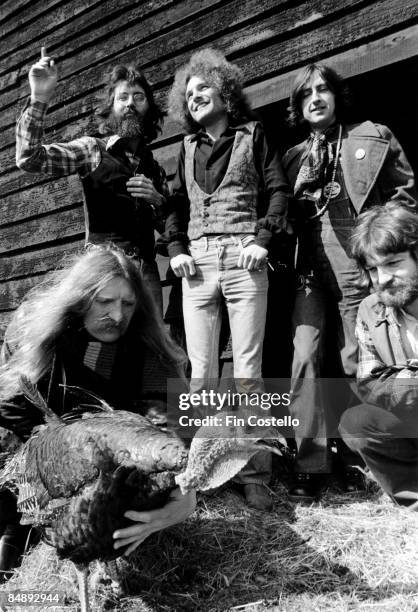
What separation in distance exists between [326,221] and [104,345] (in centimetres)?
135

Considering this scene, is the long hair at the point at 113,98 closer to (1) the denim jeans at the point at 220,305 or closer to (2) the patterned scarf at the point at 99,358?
(1) the denim jeans at the point at 220,305

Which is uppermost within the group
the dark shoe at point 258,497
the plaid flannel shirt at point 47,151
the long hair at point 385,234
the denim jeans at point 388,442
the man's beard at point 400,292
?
the plaid flannel shirt at point 47,151

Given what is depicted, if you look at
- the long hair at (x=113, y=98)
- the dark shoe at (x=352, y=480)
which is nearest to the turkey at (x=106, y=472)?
the dark shoe at (x=352, y=480)

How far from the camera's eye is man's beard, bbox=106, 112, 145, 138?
3.39 m

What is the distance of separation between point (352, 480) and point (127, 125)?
2375mm

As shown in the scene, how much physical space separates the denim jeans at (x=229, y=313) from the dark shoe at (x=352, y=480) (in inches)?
17.8

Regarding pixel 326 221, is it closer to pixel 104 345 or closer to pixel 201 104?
pixel 201 104

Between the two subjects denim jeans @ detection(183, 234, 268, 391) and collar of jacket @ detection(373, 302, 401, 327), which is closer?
collar of jacket @ detection(373, 302, 401, 327)

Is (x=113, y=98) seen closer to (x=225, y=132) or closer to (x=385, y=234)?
(x=225, y=132)

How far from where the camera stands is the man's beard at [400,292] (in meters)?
2.61

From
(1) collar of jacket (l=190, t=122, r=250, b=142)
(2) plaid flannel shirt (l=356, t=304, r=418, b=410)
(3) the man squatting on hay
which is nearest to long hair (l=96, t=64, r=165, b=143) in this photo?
(3) the man squatting on hay

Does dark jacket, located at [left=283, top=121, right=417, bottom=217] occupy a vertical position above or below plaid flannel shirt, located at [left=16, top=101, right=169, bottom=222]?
below

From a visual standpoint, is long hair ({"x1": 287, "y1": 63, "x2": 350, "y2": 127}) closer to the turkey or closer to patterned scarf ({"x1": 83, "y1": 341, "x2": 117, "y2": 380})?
patterned scarf ({"x1": 83, "y1": 341, "x2": 117, "y2": 380})

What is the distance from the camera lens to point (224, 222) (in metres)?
2.99
